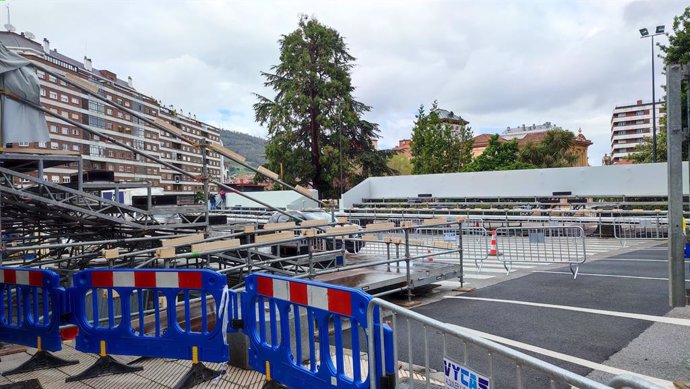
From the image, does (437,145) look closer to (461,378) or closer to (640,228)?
(640,228)

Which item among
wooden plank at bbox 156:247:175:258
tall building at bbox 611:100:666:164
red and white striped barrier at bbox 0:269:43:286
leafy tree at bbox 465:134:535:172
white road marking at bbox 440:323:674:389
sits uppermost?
tall building at bbox 611:100:666:164

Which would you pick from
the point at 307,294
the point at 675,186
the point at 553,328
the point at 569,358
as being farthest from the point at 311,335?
the point at 675,186

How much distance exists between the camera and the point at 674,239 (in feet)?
19.1

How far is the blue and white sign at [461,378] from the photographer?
283 cm

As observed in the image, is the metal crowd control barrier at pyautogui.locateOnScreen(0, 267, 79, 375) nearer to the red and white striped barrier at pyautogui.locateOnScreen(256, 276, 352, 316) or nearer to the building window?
the red and white striped barrier at pyautogui.locateOnScreen(256, 276, 352, 316)

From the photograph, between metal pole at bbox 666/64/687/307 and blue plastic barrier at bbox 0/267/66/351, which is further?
metal pole at bbox 666/64/687/307

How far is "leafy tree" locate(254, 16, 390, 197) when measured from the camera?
41.3 metres

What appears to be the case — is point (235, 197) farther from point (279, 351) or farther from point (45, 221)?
point (279, 351)

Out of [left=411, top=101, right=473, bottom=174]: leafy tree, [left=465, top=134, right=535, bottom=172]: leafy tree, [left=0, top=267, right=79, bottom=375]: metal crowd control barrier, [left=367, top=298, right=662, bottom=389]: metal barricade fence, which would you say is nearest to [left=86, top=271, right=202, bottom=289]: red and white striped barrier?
[left=0, top=267, right=79, bottom=375]: metal crowd control barrier

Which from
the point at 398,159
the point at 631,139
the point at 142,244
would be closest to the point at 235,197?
the point at 142,244

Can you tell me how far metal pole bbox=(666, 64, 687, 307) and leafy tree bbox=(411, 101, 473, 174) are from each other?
39804 mm

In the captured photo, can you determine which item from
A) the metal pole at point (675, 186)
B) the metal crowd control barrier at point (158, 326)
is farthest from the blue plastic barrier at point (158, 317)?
the metal pole at point (675, 186)

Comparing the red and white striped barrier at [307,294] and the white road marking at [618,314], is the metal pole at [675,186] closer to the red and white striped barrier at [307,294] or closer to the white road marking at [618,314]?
the white road marking at [618,314]

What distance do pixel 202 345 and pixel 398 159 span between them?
69.3 meters
